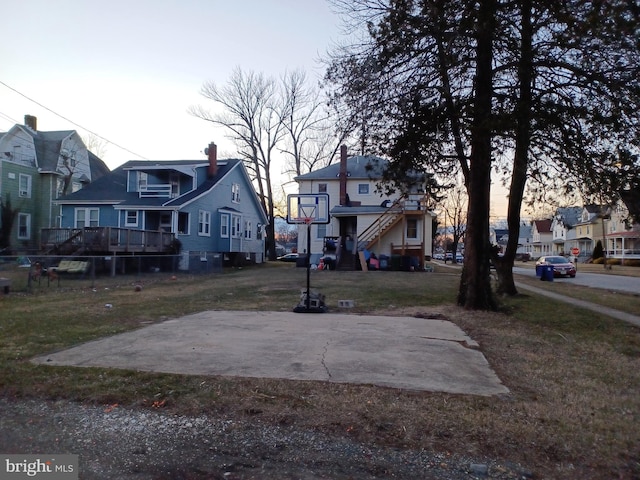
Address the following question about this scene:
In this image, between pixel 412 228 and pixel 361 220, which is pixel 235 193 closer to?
pixel 361 220

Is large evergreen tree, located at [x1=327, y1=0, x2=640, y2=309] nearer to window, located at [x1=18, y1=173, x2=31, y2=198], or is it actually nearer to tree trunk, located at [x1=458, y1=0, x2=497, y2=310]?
tree trunk, located at [x1=458, y1=0, x2=497, y2=310]

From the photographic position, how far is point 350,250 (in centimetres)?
3409

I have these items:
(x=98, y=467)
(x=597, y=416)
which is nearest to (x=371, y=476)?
(x=98, y=467)

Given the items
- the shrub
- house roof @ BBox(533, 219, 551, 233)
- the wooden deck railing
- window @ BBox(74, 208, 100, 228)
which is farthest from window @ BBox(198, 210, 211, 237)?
house roof @ BBox(533, 219, 551, 233)

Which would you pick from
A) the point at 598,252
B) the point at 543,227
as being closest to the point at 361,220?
the point at 598,252

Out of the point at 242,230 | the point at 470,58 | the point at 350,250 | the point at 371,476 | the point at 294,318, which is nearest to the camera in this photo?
the point at 371,476

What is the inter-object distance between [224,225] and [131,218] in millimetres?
6640

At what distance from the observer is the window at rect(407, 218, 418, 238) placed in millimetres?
35219

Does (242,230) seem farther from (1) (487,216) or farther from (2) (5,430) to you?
(2) (5,430)

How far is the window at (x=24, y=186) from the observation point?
114 ft

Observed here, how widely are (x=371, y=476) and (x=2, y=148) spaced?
3997cm

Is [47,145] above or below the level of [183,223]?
above

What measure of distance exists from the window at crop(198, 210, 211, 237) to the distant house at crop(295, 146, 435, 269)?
7994 millimetres

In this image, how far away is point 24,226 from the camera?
115 feet
